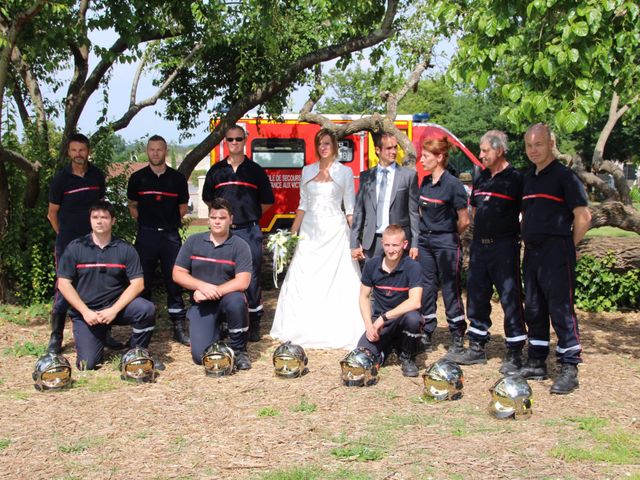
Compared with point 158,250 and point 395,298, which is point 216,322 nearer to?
point 158,250

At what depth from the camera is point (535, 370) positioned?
6188 millimetres

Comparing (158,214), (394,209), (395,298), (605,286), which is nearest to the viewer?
(395,298)

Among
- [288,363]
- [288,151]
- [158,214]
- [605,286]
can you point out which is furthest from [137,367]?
[288,151]

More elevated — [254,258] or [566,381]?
[254,258]

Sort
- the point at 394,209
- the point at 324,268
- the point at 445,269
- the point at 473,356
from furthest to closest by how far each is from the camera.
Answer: the point at 324,268 < the point at 394,209 < the point at 445,269 < the point at 473,356

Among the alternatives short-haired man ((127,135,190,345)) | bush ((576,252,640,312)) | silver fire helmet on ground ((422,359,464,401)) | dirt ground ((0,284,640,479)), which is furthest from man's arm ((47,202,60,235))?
bush ((576,252,640,312))

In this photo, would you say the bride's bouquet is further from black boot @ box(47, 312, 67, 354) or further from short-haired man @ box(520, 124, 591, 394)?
short-haired man @ box(520, 124, 591, 394)

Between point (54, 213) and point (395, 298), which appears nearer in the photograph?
point (395, 298)

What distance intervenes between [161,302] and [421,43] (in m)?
6.78

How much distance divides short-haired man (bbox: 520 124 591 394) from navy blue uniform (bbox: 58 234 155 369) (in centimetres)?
328

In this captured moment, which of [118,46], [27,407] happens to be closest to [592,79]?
[27,407]

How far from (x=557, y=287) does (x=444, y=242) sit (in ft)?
A: 4.34

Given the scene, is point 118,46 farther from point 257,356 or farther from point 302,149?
point 302,149

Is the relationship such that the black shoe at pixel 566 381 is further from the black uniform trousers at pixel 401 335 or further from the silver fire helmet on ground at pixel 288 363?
the silver fire helmet on ground at pixel 288 363
